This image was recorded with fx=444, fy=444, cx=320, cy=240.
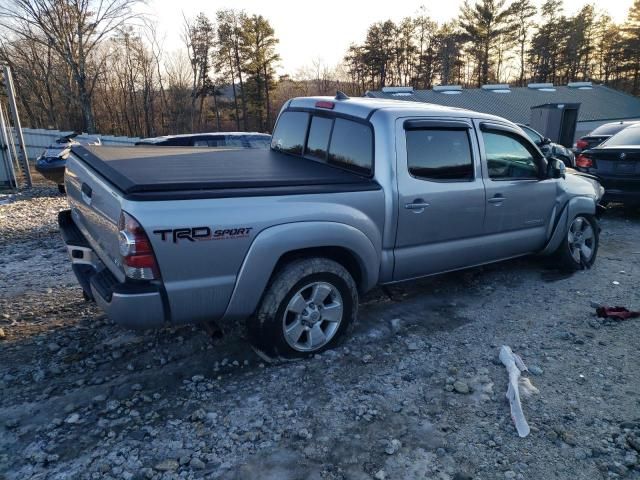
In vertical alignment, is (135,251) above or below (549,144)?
above

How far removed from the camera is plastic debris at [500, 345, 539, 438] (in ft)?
9.31

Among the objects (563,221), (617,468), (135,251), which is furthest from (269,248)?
(563,221)

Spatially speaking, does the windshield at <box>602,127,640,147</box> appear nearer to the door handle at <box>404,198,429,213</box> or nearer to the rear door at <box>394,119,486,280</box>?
the rear door at <box>394,119,486,280</box>

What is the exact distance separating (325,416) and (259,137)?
27.7 feet

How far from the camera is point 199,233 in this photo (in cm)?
274

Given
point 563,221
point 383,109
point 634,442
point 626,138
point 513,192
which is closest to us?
point 634,442

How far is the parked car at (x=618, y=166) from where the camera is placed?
300 inches

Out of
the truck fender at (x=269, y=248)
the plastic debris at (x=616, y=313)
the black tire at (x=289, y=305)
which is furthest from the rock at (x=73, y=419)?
the plastic debris at (x=616, y=313)

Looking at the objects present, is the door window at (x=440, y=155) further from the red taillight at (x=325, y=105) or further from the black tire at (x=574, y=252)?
the black tire at (x=574, y=252)

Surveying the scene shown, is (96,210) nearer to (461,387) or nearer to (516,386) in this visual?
(461,387)

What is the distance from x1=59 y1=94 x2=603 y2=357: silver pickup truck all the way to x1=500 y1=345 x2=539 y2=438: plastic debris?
101 centimetres

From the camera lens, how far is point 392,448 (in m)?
2.63

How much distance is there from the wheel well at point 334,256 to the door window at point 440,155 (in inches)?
36.5

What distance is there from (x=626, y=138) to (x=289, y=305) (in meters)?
8.15
